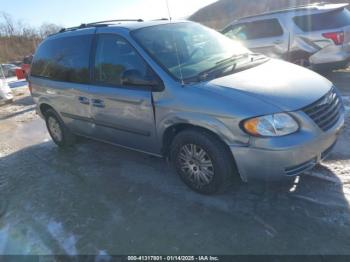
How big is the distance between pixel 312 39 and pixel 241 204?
5.37 metres

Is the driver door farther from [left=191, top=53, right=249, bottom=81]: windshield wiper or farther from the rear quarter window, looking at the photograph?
the rear quarter window

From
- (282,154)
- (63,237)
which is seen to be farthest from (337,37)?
(63,237)

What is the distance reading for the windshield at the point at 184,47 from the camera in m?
3.53

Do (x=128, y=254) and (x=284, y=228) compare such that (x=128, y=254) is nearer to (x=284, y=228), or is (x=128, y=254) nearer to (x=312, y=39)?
(x=284, y=228)

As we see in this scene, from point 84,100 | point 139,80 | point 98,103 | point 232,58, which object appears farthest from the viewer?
point 84,100

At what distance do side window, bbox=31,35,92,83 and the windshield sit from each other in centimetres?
98

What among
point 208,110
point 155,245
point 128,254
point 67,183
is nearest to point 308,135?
point 208,110

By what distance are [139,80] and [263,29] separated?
230 inches

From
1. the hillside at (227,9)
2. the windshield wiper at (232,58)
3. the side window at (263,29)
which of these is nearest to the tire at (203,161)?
the windshield wiper at (232,58)

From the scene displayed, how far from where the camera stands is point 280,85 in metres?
3.10

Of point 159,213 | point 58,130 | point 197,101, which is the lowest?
point 159,213

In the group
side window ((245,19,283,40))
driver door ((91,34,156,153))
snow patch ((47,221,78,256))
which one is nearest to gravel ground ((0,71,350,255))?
snow patch ((47,221,78,256))

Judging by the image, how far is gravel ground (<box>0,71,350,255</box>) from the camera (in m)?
2.82

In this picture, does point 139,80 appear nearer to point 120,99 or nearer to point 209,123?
point 120,99
